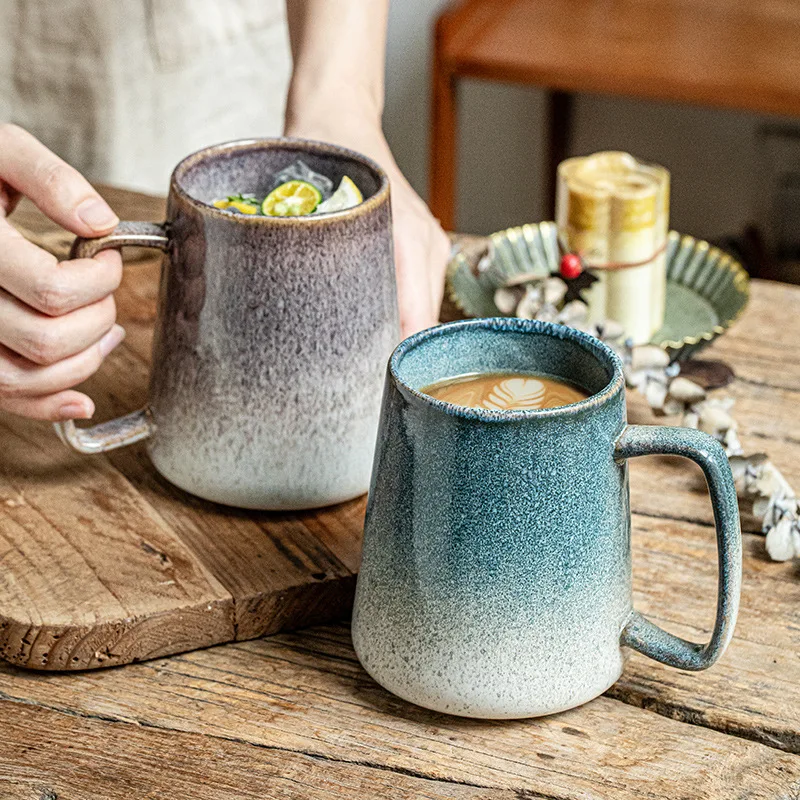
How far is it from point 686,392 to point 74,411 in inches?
16.5

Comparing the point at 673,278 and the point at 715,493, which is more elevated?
the point at 715,493

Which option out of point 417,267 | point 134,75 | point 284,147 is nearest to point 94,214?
point 284,147

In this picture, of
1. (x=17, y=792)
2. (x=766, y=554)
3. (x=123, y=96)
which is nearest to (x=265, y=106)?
(x=123, y=96)

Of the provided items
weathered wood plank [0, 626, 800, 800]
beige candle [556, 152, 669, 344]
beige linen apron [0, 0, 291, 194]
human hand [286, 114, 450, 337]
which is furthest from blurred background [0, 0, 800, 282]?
weathered wood plank [0, 626, 800, 800]

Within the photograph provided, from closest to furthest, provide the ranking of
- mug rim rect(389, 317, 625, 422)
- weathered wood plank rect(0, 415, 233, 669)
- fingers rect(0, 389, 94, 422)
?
1. mug rim rect(389, 317, 625, 422)
2. weathered wood plank rect(0, 415, 233, 669)
3. fingers rect(0, 389, 94, 422)

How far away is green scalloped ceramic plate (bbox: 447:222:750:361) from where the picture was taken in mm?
1009

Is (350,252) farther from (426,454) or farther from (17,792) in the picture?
(17,792)

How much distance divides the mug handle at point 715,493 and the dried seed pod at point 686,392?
30cm

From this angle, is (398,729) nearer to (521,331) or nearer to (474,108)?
(521,331)

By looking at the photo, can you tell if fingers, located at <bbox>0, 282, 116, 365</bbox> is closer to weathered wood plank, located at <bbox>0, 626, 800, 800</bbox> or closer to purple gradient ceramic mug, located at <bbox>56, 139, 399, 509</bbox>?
purple gradient ceramic mug, located at <bbox>56, 139, 399, 509</bbox>

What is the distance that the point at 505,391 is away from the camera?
618 millimetres

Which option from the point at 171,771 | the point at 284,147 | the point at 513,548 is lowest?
the point at 171,771

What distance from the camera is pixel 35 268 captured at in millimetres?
701

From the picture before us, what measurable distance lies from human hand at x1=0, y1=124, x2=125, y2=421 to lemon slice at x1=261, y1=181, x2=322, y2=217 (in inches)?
3.6
